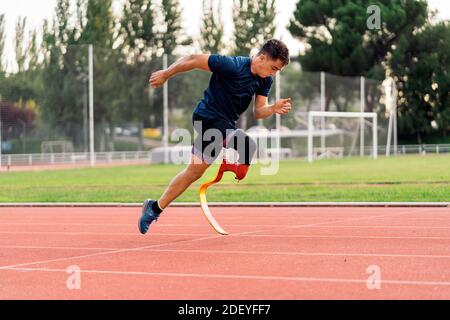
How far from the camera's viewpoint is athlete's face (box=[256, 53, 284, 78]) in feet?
31.3

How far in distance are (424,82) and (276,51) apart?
62.1 m

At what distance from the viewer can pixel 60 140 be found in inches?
1965

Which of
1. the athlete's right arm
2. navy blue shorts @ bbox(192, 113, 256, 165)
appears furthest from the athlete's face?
navy blue shorts @ bbox(192, 113, 256, 165)

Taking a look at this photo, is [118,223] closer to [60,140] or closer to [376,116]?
[60,140]

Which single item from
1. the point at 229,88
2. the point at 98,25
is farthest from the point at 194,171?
the point at 98,25

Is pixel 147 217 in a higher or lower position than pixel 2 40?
lower

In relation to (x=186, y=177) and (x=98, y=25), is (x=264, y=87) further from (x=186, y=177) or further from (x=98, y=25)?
(x=98, y=25)

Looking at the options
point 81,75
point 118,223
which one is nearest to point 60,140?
point 81,75

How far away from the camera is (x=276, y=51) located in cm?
950

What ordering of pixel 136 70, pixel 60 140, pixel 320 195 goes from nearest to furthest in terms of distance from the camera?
pixel 320 195 → pixel 60 140 → pixel 136 70
